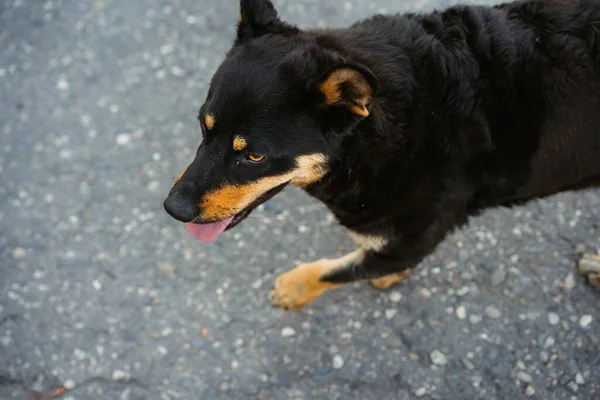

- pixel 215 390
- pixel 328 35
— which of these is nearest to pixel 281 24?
pixel 328 35

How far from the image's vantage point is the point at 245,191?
2.39m

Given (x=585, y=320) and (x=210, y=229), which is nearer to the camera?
(x=210, y=229)

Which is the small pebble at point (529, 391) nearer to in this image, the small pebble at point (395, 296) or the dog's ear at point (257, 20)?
the small pebble at point (395, 296)

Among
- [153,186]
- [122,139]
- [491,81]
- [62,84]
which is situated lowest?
[153,186]

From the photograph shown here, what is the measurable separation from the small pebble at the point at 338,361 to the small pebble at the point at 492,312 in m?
0.99

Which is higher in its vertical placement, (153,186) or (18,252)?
(153,186)

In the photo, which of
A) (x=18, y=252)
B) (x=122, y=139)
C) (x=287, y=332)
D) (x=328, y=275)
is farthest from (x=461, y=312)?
(x=18, y=252)

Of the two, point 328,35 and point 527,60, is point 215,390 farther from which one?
point 527,60

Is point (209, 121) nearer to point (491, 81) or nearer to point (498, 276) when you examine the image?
point (491, 81)

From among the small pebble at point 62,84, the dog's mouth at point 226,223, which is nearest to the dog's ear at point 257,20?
the dog's mouth at point 226,223

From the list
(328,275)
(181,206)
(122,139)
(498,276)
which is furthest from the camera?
(122,139)

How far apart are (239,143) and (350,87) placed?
1.77 ft

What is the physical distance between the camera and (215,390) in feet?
10.3

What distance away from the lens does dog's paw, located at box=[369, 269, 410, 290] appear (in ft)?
11.1
